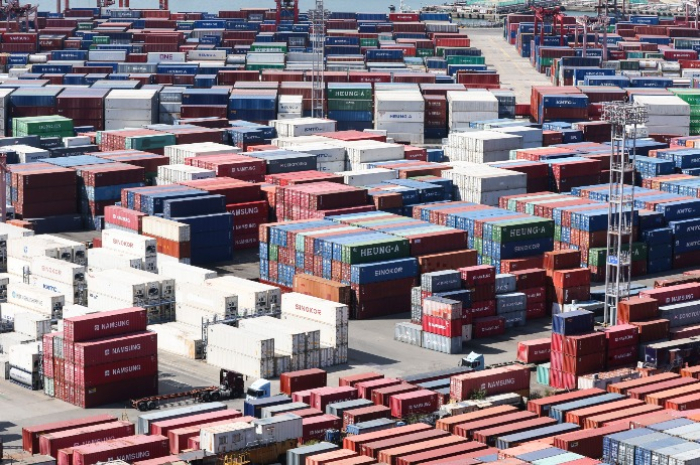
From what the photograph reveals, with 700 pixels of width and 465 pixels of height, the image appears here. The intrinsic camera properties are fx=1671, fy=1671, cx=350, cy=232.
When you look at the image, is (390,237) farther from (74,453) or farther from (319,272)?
(74,453)

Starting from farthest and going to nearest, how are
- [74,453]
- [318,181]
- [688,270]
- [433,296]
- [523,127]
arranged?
[523,127]
[318,181]
[688,270]
[433,296]
[74,453]

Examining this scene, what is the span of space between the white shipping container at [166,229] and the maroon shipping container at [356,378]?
2726 cm

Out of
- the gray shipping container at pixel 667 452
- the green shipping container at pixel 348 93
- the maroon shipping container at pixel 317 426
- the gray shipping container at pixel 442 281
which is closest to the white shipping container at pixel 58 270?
the gray shipping container at pixel 442 281

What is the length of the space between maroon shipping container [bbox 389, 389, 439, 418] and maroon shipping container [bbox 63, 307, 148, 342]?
13582 mm

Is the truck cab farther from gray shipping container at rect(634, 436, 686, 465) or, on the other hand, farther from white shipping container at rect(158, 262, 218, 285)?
gray shipping container at rect(634, 436, 686, 465)

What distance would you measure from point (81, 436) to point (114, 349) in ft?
34.0

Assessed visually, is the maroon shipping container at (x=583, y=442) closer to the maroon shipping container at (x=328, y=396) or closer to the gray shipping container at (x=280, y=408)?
the maroon shipping container at (x=328, y=396)

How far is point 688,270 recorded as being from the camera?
107125 mm

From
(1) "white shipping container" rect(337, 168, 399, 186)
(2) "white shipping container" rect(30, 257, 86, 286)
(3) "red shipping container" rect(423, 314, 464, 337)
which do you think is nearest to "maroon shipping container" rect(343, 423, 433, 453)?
(3) "red shipping container" rect(423, 314, 464, 337)

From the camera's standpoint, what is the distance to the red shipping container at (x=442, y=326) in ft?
282

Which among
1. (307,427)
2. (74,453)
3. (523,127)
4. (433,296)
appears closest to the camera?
(74,453)

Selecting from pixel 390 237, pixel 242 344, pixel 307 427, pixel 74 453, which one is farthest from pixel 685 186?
pixel 74 453

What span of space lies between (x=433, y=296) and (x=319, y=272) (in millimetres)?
10039

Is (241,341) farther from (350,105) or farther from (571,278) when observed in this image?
(350,105)
